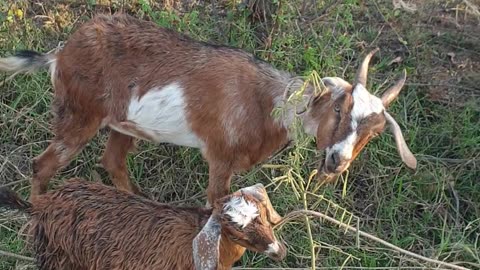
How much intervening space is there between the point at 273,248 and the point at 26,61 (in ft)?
6.32

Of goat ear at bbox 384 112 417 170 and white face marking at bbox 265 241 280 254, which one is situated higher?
goat ear at bbox 384 112 417 170

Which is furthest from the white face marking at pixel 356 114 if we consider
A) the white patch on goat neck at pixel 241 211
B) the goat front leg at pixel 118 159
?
the goat front leg at pixel 118 159

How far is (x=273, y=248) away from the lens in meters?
3.40

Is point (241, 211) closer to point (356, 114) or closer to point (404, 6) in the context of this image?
point (356, 114)

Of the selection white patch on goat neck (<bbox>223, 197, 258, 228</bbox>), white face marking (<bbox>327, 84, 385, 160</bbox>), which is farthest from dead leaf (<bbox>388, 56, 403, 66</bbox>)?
white patch on goat neck (<bbox>223, 197, 258, 228</bbox>)

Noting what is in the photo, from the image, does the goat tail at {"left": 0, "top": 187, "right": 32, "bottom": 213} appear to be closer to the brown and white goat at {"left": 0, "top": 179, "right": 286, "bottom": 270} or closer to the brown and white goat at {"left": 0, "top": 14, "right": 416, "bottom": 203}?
the brown and white goat at {"left": 0, "top": 179, "right": 286, "bottom": 270}

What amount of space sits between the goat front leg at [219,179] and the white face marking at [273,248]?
0.96 m

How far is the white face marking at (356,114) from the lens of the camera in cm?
378

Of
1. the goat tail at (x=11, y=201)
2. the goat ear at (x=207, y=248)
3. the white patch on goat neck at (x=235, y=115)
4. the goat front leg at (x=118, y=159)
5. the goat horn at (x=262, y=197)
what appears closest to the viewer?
the goat ear at (x=207, y=248)

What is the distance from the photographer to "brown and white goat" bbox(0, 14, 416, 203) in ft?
14.0

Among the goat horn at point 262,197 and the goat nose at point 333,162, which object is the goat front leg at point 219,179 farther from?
Result: the goat horn at point 262,197

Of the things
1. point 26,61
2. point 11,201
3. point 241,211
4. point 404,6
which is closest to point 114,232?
point 11,201

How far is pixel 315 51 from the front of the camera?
17.7 ft

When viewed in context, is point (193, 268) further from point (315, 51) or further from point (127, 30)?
point (315, 51)
